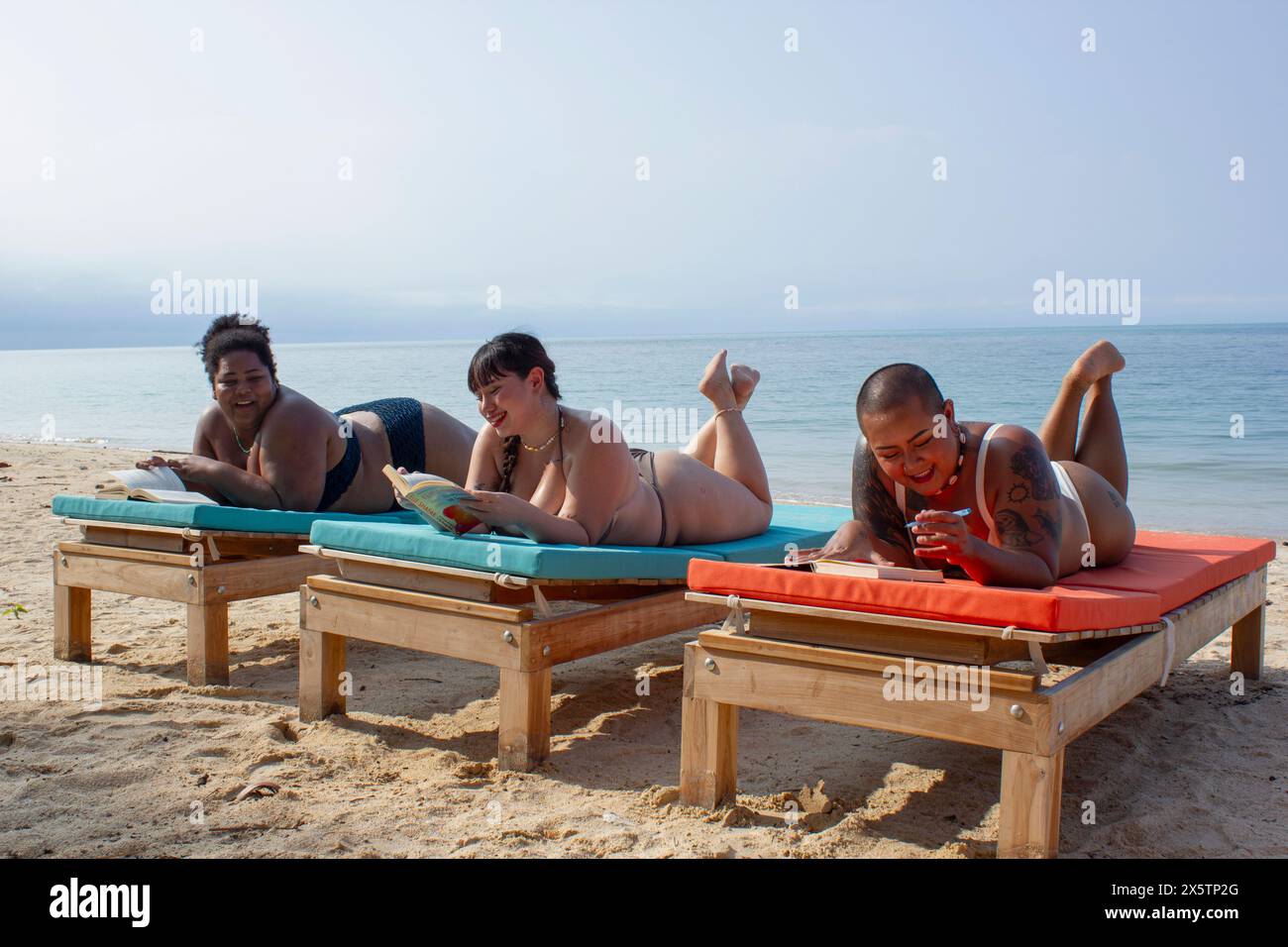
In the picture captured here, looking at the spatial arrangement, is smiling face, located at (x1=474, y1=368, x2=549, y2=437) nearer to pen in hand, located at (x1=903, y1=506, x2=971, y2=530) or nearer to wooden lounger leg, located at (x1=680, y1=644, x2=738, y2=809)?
wooden lounger leg, located at (x1=680, y1=644, x2=738, y2=809)

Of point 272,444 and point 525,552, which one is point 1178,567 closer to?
point 525,552

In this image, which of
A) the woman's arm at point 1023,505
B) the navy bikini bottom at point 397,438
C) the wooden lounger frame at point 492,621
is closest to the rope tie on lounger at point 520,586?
the wooden lounger frame at point 492,621

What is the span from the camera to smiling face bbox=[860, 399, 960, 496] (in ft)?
9.30

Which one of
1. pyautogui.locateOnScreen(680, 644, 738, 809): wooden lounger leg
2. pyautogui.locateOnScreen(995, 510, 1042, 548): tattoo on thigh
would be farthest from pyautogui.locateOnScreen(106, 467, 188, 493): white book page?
pyautogui.locateOnScreen(995, 510, 1042, 548): tattoo on thigh

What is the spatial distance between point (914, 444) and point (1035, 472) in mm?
392

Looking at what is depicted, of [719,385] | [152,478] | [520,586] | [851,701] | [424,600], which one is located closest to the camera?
[851,701]

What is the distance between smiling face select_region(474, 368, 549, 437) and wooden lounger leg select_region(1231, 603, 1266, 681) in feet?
10.1

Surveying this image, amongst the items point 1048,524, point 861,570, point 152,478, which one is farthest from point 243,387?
point 1048,524

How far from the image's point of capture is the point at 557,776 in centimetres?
344

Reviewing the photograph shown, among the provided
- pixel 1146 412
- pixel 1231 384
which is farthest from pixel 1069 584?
pixel 1231 384

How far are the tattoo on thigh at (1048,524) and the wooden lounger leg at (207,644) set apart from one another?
10.4 feet

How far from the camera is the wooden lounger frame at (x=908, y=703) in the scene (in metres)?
2.58

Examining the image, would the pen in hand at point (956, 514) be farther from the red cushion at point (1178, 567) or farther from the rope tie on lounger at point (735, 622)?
the rope tie on lounger at point (735, 622)

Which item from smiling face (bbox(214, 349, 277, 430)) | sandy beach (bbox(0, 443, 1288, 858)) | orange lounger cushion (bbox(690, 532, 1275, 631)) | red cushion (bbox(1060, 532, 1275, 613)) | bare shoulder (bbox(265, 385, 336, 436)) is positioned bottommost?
sandy beach (bbox(0, 443, 1288, 858))
